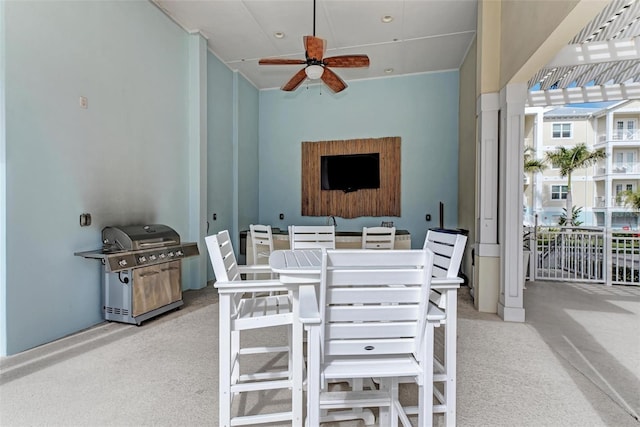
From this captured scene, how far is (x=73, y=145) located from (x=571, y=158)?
1579 cm

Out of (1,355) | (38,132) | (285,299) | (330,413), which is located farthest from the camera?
(38,132)

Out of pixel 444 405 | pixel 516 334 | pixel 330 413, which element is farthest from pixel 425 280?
pixel 516 334

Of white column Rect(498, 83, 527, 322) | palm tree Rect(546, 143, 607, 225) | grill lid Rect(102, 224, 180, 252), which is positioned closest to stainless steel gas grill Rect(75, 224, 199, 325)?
grill lid Rect(102, 224, 180, 252)

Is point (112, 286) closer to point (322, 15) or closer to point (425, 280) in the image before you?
point (425, 280)

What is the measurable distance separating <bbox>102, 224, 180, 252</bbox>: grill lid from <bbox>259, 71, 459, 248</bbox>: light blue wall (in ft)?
10.6

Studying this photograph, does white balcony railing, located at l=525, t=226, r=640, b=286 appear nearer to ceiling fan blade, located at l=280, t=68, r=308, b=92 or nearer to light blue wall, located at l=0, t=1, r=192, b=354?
ceiling fan blade, located at l=280, t=68, r=308, b=92

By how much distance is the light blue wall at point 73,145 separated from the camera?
8.48 ft

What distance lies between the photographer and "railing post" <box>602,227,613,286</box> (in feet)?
16.3

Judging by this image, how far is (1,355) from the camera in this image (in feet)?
8.29

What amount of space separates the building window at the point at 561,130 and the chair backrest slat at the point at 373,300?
59.7 ft

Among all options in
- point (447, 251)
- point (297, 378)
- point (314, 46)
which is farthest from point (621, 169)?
point (297, 378)

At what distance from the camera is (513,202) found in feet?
11.2

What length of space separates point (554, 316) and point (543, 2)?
3.07 metres

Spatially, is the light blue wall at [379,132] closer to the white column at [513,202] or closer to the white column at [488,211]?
the white column at [488,211]
